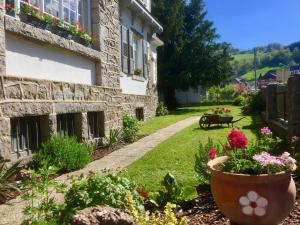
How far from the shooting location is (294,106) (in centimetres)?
827

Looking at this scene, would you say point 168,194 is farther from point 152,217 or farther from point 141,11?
point 141,11

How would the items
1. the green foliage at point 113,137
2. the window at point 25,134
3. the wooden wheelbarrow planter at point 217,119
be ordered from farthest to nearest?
the wooden wheelbarrow planter at point 217,119 < the green foliage at point 113,137 < the window at point 25,134

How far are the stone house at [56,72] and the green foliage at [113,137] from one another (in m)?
0.15

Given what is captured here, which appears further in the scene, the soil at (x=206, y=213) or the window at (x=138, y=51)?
the window at (x=138, y=51)

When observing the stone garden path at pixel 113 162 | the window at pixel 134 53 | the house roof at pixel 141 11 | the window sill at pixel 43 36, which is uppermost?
the house roof at pixel 141 11

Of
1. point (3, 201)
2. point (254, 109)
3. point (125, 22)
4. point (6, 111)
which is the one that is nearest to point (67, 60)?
point (6, 111)

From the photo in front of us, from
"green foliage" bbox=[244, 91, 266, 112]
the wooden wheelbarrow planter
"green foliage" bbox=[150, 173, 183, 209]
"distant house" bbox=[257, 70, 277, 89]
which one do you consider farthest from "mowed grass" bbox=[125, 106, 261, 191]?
"distant house" bbox=[257, 70, 277, 89]

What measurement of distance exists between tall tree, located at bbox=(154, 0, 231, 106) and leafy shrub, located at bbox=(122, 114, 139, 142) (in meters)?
15.5

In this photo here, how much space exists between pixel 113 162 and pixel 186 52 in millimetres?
21988

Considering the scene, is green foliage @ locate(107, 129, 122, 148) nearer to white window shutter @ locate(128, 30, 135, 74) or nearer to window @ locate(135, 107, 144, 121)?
white window shutter @ locate(128, 30, 135, 74)

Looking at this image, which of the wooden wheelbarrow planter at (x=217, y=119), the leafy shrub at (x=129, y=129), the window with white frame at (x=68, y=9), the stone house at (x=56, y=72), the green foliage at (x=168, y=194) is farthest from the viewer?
the wooden wheelbarrow planter at (x=217, y=119)

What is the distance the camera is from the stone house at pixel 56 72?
275 inches

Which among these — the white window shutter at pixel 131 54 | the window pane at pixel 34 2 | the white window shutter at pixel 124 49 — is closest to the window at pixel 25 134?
the window pane at pixel 34 2

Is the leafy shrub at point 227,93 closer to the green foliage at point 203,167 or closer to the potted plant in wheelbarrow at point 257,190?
the green foliage at point 203,167
